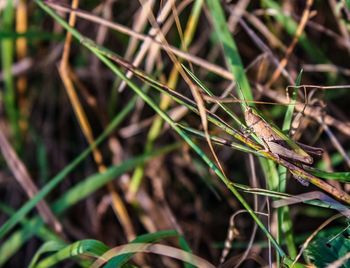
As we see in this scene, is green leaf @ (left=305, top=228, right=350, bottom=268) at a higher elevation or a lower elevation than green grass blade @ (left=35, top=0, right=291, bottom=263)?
lower

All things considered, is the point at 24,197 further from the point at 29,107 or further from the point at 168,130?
the point at 168,130

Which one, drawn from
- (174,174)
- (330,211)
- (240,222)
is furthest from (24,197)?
(330,211)

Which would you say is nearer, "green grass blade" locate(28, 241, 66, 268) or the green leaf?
the green leaf

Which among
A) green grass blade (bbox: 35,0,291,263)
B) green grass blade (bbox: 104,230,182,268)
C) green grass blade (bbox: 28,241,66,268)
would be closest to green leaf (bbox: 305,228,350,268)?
green grass blade (bbox: 35,0,291,263)

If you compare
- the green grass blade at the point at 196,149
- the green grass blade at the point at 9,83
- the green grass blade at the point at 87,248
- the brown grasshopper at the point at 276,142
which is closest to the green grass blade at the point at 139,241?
the green grass blade at the point at 87,248

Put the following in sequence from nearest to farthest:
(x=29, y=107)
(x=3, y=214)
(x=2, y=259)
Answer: (x=2, y=259) < (x=3, y=214) < (x=29, y=107)

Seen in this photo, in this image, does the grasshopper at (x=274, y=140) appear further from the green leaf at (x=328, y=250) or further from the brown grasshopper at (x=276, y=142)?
the green leaf at (x=328, y=250)

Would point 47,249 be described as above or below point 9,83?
below

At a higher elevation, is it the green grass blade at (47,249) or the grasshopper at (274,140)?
the grasshopper at (274,140)

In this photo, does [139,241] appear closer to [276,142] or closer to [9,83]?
[276,142]

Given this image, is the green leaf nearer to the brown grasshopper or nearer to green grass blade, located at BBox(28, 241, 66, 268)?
the brown grasshopper

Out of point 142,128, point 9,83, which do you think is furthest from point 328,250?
point 9,83
